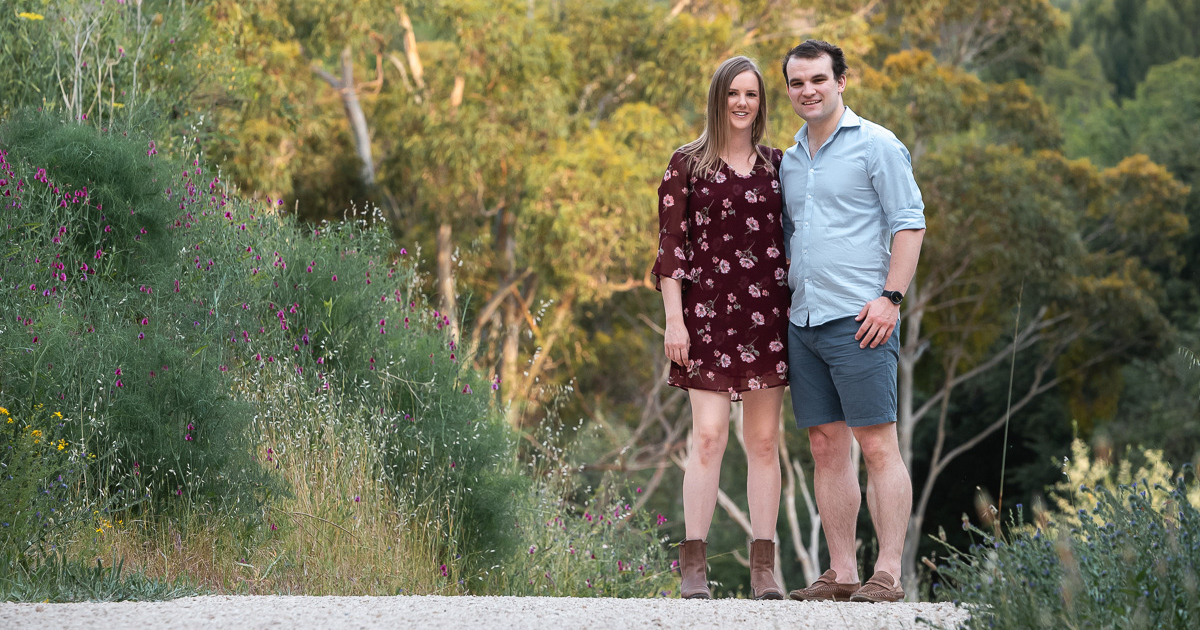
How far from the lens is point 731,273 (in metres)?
3.94

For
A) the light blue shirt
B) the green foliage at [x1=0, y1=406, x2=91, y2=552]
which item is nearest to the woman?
the light blue shirt

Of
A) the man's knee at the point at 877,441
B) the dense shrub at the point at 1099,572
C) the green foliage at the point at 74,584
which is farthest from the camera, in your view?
the man's knee at the point at 877,441

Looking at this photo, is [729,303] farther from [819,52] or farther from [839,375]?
[819,52]

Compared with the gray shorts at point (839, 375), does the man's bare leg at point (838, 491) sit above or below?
below

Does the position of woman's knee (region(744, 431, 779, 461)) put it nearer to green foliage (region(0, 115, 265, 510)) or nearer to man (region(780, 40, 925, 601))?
man (region(780, 40, 925, 601))

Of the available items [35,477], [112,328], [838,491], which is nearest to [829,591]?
[838,491]

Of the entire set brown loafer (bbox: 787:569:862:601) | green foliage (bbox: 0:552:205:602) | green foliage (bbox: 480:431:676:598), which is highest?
green foliage (bbox: 0:552:205:602)

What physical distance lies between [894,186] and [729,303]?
0.64 m

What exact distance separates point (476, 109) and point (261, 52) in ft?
8.50

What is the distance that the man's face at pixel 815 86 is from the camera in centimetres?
388

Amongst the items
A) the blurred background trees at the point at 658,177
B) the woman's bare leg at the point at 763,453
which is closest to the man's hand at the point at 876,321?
the woman's bare leg at the point at 763,453

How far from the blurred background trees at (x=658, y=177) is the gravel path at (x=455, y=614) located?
8.50m

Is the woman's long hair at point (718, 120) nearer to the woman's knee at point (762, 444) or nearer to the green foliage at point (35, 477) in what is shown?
the woman's knee at point (762, 444)

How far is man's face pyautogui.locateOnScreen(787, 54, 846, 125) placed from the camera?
3883 mm
